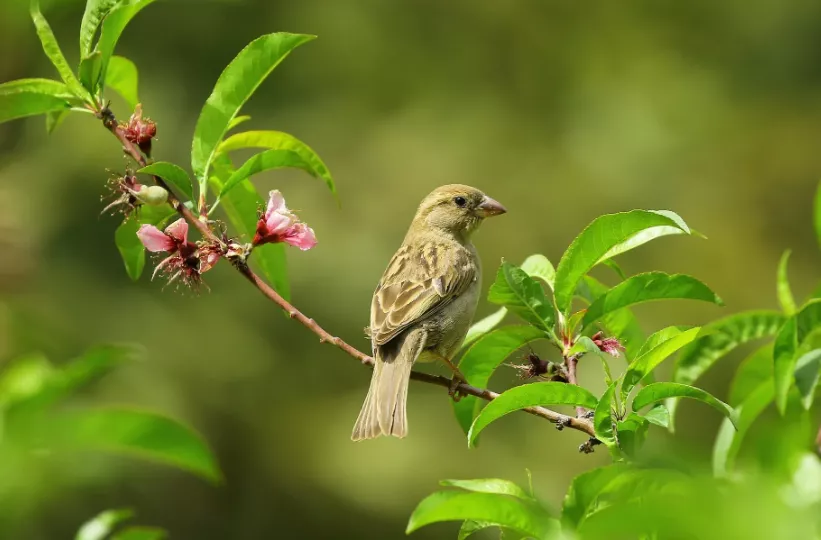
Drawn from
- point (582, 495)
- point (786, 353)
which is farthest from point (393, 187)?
point (582, 495)

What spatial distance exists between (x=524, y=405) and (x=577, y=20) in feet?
50.3

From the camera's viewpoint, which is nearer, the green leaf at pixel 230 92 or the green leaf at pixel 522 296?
the green leaf at pixel 522 296

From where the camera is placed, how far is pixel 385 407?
156 inches

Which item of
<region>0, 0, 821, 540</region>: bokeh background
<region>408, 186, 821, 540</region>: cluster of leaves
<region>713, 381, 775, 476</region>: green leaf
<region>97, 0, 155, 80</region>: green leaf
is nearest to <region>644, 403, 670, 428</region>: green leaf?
<region>408, 186, 821, 540</region>: cluster of leaves

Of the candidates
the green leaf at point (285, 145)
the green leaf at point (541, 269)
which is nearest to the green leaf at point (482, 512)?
the green leaf at point (541, 269)

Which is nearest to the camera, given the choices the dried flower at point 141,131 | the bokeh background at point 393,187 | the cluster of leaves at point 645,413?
the cluster of leaves at point 645,413

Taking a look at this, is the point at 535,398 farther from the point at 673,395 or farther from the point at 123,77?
the point at 123,77

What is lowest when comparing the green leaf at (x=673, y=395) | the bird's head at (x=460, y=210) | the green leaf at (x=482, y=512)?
the green leaf at (x=482, y=512)

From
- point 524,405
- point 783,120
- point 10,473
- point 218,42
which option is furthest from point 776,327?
point 783,120

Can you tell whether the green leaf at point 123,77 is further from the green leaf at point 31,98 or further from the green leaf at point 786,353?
the green leaf at point 786,353

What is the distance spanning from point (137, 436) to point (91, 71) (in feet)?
4.56

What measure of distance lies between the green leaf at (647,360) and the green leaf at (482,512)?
0.50 meters

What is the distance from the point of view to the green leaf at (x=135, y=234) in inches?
124

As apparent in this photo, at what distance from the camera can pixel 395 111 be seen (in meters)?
15.3
